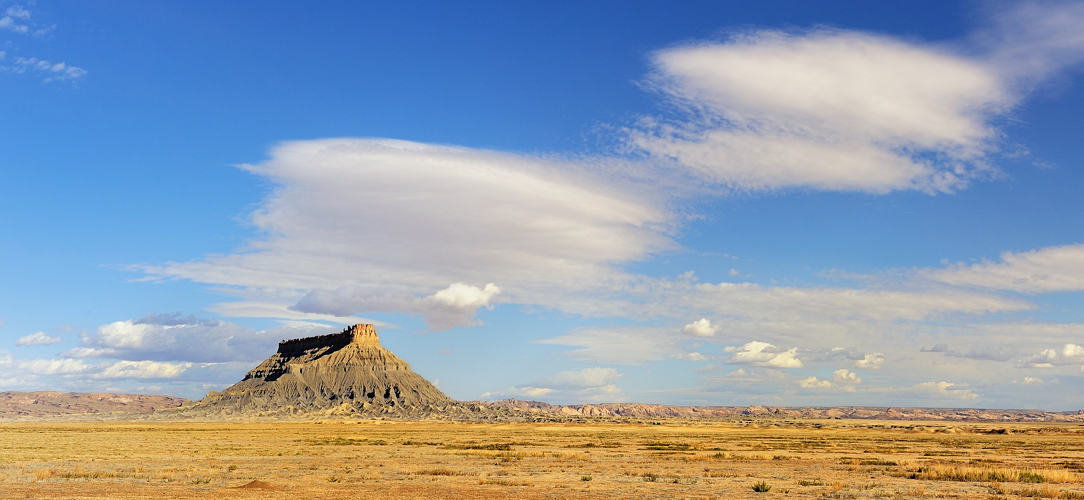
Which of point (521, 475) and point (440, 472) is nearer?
point (521, 475)

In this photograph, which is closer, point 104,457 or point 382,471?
point 382,471

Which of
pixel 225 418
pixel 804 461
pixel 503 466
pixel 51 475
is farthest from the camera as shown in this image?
pixel 225 418

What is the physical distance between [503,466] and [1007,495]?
23.9 m

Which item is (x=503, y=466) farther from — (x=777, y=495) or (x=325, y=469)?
(x=777, y=495)

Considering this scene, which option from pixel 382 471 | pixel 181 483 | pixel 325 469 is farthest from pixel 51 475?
pixel 382 471

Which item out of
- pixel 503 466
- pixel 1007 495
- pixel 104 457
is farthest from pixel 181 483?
pixel 1007 495

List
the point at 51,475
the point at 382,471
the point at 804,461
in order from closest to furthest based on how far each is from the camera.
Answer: the point at 51,475, the point at 382,471, the point at 804,461

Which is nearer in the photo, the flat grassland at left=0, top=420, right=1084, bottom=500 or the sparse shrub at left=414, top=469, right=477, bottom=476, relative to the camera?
the flat grassland at left=0, top=420, right=1084, bottom=500

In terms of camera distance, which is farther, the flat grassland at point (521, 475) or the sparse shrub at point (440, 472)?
the sparse shrub at point (440, 472)

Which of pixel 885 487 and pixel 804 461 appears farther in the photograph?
pixel 804 461

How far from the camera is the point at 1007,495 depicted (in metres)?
27.3

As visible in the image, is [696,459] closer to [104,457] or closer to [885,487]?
[885,487]

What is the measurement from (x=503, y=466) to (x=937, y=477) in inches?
859

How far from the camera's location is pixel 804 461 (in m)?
45.2
